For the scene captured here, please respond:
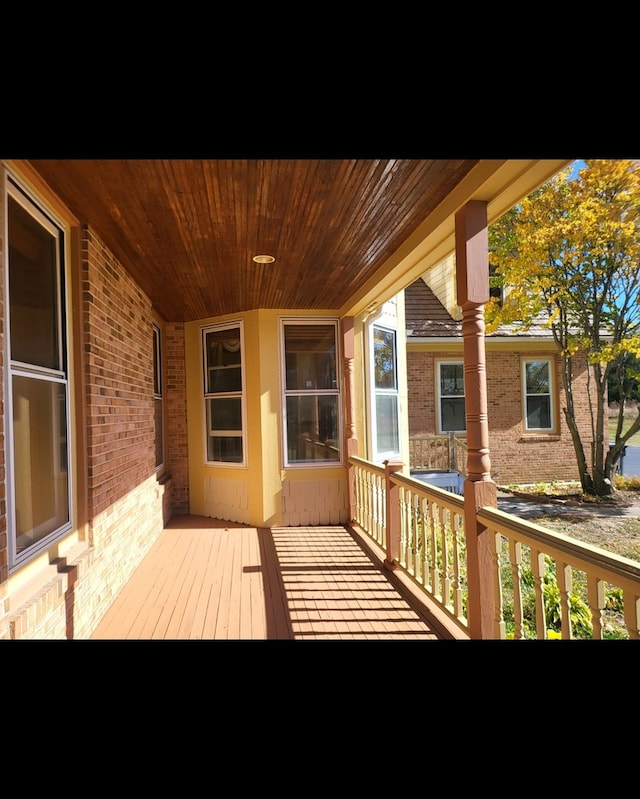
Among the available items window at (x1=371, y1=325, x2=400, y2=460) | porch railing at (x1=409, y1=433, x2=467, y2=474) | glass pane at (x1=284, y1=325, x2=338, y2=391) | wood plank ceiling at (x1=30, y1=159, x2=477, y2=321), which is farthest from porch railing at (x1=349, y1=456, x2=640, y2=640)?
porch railing at (x1=409, y1=433, x2=467, y2=474)

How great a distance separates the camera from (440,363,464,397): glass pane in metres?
10.8

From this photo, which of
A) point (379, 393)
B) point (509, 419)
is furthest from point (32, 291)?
point (509, 419)

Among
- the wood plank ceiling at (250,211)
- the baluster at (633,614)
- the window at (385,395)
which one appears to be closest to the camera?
the baluster at (633,614)

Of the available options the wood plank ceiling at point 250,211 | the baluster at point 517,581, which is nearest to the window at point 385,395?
the wood plank ceiling at point 250,211

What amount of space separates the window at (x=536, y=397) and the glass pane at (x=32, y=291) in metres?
10.0

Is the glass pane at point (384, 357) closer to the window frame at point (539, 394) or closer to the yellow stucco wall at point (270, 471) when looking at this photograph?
the yellow stucco wall at point (270, 471)

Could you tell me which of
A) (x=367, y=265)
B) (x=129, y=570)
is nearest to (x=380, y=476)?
(x=367, y=265)

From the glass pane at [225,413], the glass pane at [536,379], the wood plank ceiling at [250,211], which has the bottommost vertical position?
the glass pane at [225,413]

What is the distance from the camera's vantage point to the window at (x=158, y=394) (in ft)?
20.7

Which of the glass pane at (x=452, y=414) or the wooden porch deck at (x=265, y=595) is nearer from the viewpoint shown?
the wooden porch deck at (x=265, y=595)

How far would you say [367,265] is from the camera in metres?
4.43

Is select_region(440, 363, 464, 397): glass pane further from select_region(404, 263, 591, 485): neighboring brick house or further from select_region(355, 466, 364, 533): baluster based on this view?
select_region(355, 466, 364, 533): baluster

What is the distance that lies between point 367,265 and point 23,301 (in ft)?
9.32
